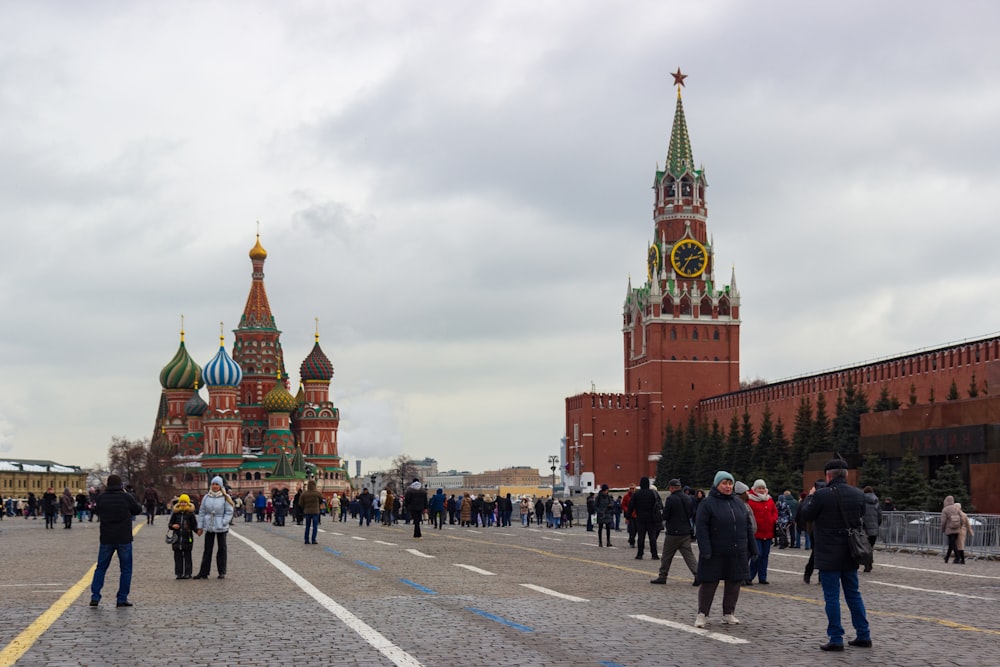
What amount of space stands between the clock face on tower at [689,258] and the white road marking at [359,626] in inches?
4165

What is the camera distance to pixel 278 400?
12025cm

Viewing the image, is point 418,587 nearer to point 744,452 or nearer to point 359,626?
point 359,626

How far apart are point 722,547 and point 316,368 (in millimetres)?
116529

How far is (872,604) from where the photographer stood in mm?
13633

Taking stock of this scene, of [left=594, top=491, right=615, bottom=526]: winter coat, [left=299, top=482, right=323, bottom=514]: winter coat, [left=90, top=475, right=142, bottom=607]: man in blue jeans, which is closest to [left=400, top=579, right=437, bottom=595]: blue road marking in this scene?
[left=90, top=475, right=142, bottom=607]: man in blue jeans

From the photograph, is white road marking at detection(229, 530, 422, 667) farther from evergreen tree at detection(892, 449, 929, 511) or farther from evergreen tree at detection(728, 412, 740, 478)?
evergreen tree at detection(728, 412, 740, 478)

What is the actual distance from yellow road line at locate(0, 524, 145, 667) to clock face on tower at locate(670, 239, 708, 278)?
10853cm

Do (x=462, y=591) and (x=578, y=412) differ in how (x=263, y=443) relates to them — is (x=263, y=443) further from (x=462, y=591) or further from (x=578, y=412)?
(x=462, y=591)

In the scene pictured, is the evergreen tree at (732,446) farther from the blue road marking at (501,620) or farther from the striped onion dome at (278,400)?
the blue road marking at (501,620)

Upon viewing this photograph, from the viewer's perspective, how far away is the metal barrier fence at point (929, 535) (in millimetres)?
25609

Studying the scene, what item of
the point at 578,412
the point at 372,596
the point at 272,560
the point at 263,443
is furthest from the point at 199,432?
the point at 372,596

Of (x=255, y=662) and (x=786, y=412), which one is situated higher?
(x=786, y=412)

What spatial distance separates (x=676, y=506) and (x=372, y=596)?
15.6 ft

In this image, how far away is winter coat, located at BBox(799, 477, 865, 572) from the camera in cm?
973
